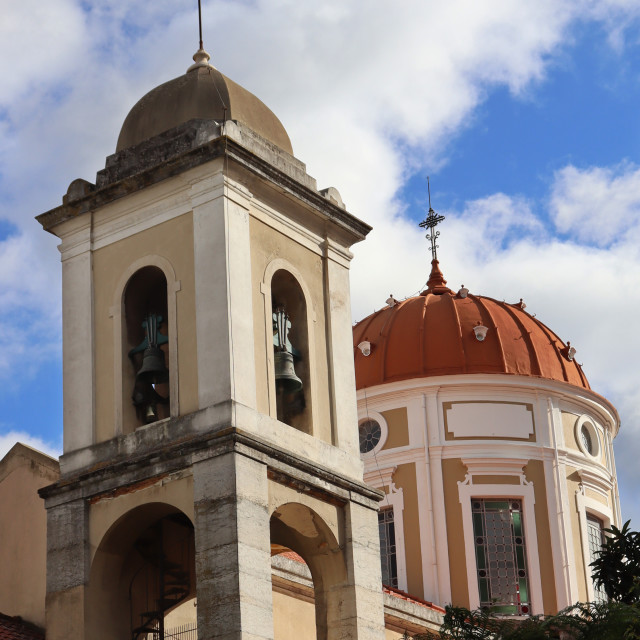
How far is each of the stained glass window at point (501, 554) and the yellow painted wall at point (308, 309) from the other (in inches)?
483

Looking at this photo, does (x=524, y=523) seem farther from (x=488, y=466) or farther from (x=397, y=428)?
(x=397, y=428)

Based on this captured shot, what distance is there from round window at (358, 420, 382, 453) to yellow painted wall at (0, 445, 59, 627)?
1211 cm

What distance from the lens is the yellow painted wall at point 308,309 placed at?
20.8 meters

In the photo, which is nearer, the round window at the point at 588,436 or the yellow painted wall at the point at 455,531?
the yellow painted wall at the point at 455,531

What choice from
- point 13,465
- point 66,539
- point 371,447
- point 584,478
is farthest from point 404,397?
point 66,539

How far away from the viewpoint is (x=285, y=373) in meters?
21.3

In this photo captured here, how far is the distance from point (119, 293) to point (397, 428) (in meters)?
14.0

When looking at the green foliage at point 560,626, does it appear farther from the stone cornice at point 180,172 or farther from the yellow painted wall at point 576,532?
the yellow painted wall at point 576,532

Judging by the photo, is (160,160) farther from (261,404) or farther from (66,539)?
(66,539)

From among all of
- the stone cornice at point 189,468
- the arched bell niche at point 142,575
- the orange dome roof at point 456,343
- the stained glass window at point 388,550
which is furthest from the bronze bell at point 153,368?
the orange dome roof at point 456,343

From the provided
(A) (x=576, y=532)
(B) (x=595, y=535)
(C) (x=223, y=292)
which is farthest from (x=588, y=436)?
(C) (x=223, y=292)

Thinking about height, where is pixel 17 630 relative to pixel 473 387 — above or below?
below

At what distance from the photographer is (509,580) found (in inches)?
1316

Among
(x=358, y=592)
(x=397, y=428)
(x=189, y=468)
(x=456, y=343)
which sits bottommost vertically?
(x=358, y=592)
